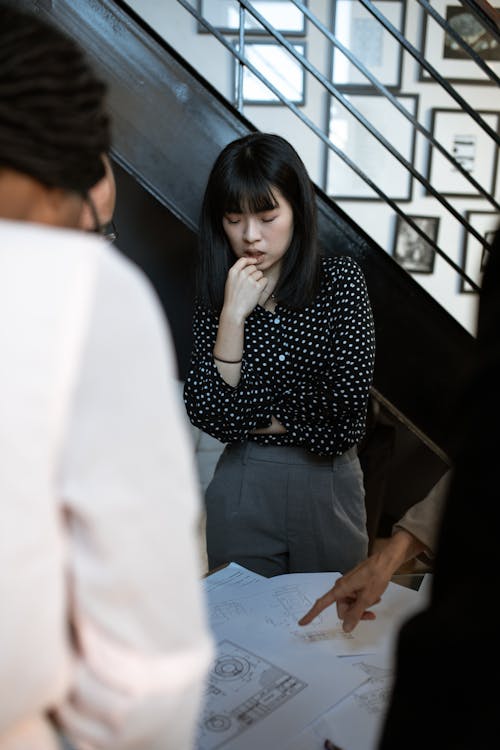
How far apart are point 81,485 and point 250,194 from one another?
135cm

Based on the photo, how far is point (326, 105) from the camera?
3.96m

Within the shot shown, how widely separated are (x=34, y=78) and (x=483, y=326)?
1.36ft

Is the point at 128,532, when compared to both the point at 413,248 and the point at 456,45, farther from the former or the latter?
the point at 456,45

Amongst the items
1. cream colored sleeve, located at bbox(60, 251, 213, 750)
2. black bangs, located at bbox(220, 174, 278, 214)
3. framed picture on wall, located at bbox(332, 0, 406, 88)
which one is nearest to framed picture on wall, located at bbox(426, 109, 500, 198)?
framed picture on wall, located at bbox(332, 0, 406, 88)

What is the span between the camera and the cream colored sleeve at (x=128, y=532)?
1.59ft

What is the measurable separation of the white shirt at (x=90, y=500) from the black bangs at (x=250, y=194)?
127 cm

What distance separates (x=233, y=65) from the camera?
3934mm

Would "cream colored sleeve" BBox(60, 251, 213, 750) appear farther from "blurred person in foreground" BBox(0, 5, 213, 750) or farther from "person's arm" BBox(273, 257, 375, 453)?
"person's arm" BBox(273, 257, 375, 453)

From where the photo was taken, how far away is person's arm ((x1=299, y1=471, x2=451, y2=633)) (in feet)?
3.91

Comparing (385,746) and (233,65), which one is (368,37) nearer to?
(233,65)

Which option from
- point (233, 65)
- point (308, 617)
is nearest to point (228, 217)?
point (308, 617)

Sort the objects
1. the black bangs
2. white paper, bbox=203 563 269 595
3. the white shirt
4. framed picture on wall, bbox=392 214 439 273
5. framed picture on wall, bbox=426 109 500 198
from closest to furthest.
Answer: the white shirt < white paper, bbox=203 563 269 595 < the black bangs < framed picture on wall, bbox=426 109 500 198 < framed picture on wall, bbox=392 214 439 273

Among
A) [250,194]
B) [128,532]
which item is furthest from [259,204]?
[128,532]

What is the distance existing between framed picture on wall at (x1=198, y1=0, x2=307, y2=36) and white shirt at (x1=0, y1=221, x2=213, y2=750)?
368 centimetres
